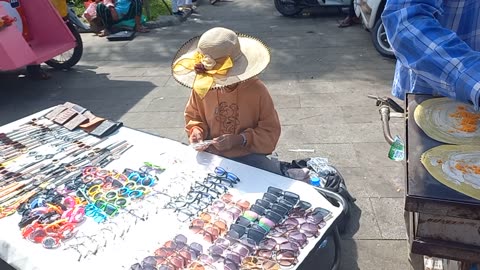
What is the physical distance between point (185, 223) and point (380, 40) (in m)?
4.17

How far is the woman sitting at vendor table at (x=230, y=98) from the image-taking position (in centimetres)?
Answer: 183

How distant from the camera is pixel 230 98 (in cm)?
204

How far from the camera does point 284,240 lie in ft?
4.71

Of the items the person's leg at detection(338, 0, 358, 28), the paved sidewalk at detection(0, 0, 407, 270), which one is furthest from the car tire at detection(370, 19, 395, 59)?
the person's leg at detection(338, 0, 358, 28)

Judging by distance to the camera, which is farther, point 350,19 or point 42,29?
point 350,19

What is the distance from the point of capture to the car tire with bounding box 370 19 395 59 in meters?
4.95

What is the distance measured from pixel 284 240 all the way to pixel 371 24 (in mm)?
4150

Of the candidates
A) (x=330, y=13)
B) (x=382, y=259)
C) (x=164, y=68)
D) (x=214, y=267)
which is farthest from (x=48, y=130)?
(x=330, y=13)

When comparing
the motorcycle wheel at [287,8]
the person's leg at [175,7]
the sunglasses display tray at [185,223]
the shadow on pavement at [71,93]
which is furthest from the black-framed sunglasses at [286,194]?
the person's leg at [175,7]

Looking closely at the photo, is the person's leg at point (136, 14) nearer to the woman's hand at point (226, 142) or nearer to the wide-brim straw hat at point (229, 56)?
the wide-brim straw hat at point (229, 56)

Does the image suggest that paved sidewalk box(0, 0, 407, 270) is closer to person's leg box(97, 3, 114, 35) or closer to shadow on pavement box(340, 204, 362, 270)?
shadow on pavement box(340, 204, 362, 270)

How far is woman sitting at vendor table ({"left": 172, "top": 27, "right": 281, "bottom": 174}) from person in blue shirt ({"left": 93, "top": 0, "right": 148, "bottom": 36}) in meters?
4.97

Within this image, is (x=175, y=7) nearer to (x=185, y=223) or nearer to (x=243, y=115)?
(x=243, y=115)

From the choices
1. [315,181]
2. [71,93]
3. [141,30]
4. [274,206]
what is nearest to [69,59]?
[71,93]
